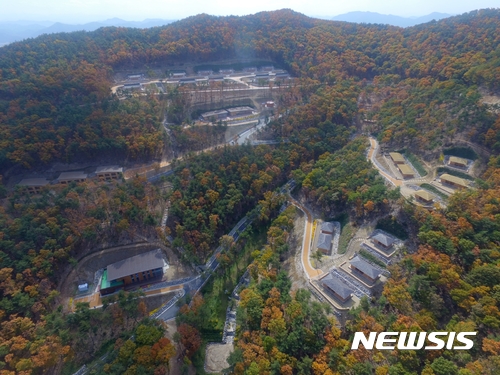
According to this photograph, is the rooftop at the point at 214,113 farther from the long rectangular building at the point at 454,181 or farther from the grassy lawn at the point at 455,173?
the long rectangular building at the point at 454,181

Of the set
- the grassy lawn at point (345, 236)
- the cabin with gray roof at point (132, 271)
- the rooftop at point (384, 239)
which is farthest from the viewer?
the grassy lawn at point (345, 236)

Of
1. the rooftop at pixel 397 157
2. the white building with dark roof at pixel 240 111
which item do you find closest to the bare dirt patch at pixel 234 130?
the white building with dark roof at pixel 240 111

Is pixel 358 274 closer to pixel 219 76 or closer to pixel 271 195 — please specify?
pixel 271 195

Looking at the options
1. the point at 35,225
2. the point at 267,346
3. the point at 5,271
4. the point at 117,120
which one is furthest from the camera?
the point at 117,120

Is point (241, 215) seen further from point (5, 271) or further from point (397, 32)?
point (397, 32)

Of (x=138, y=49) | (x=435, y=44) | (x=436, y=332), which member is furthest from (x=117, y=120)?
(x=435, y=44)

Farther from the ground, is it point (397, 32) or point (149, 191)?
point (397, 32)
